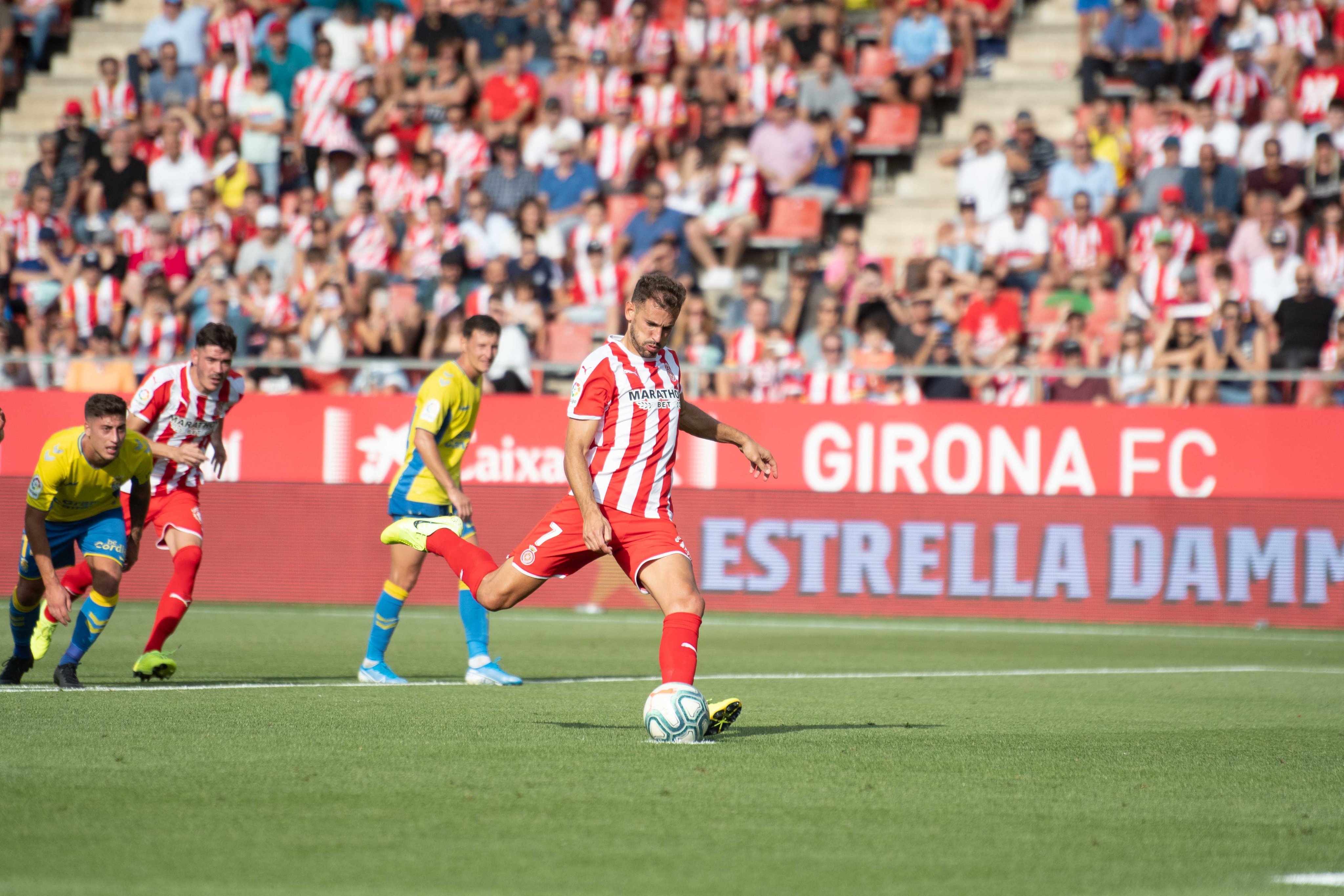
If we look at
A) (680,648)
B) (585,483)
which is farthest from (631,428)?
(680,648)

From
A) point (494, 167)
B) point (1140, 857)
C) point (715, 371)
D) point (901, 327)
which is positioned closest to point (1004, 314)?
point (901, 327)

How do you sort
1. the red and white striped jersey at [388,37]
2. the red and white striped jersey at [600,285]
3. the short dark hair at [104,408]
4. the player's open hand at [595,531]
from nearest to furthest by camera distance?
1. the player's open hand at [595,531]
2. the short dark hair at [104,408]
3. the red and white striped jersey at [600,285]
4. the red and white striped jersey at [388,37]

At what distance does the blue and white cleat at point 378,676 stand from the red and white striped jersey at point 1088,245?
436 inches

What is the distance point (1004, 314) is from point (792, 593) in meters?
3.99

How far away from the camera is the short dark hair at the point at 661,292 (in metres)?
7.46

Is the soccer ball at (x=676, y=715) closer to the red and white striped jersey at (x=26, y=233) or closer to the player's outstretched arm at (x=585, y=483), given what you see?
the player's outstretched arm at (x=585, y=483)

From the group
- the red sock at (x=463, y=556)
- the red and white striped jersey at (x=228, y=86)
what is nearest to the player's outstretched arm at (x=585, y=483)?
the red sock at (x=463, y=556)

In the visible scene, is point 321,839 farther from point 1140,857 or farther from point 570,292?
point 570,292

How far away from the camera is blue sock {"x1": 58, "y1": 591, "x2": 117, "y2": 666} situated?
9.41 m

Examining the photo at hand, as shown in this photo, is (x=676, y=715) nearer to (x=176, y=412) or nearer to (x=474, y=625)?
(x=474, y=625)

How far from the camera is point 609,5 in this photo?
77.8 ft

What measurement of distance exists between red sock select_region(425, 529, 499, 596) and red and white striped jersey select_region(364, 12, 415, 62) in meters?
15.6

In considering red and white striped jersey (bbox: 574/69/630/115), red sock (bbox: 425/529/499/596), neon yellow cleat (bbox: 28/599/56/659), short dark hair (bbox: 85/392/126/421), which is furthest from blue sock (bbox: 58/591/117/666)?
red and white striped jersey (bbox: 574/69/630/115)

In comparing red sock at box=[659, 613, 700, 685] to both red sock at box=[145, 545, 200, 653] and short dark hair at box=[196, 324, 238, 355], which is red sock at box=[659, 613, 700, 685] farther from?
short dark hair at box=[196, 324, 238, 355]
